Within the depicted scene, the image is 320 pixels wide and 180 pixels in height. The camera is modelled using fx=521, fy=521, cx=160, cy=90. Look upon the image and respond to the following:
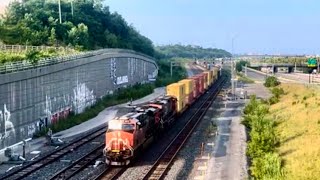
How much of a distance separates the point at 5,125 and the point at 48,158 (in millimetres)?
4694

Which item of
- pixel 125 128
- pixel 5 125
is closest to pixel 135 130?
pixel 125 128

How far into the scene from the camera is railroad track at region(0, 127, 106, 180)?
2870cm

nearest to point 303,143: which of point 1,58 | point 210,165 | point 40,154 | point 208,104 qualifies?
point 210,165

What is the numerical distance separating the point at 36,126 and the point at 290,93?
5689 centimetres

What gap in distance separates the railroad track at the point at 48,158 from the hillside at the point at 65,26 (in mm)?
32649

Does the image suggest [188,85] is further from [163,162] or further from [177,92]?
[163,162]

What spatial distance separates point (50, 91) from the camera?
1815 inches

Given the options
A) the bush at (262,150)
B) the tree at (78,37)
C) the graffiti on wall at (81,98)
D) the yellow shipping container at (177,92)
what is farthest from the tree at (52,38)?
the bush at (262,150)

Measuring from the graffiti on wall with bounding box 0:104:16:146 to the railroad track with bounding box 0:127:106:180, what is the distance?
11.7ft

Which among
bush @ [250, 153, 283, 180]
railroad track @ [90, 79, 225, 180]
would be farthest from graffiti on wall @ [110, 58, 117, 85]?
bush @ [250, 153, 283, 180]

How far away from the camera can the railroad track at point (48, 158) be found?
28703 mm

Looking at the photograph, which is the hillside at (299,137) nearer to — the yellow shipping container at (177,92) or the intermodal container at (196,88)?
the yellow shipping container at (177,92)

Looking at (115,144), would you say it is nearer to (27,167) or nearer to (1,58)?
(27,167)

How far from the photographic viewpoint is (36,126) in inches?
1666
